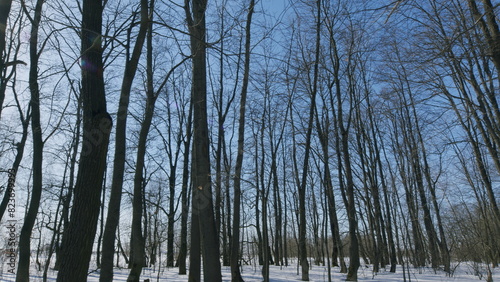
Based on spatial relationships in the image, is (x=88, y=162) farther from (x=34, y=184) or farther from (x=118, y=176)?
(x=34, y=184)

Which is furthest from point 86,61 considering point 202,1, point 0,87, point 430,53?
point 0,87

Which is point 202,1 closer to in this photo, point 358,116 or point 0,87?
point 0,87

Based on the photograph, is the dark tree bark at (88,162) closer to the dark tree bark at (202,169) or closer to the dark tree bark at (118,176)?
the dark tree bark at (118,176)

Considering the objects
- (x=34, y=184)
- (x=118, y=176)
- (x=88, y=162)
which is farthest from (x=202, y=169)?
(x=34, y=184)

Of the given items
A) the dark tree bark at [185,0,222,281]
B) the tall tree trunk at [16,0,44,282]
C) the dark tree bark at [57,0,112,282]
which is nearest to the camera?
the dark tree bark at [57,0,112,282]

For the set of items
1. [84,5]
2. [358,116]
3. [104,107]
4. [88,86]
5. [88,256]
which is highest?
[358,116]

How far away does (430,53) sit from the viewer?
4375 mm

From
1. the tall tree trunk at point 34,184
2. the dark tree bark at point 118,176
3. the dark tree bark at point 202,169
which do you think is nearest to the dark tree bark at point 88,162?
the dark tree bark at point 118,176

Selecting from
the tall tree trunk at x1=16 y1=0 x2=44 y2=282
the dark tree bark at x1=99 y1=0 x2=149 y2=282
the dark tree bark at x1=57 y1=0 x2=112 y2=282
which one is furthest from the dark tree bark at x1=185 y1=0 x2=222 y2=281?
the tall tree trunk at x1=16 y1=0 x2=44 y2=282

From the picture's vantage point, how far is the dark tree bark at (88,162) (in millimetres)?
3250

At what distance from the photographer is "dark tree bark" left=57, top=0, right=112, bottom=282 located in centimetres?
325

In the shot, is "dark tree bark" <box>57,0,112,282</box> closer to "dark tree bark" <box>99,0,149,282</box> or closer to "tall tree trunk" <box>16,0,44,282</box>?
"dark tree bark" <box>99,0,149,282</box>

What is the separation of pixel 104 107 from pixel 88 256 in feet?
5.33

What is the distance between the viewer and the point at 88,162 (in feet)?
11.6
